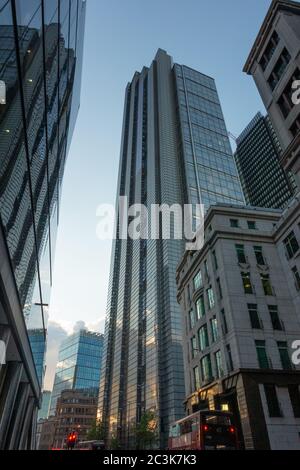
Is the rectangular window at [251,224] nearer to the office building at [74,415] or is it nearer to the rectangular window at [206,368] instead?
the rectangular window at [206,368]

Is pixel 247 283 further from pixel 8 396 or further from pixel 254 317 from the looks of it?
pixel 8 396

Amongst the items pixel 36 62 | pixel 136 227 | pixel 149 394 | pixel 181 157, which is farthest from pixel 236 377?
pixel 136 227

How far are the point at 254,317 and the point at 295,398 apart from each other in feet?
25.2

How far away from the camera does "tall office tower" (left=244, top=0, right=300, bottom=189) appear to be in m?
27.2

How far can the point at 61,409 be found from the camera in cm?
13300

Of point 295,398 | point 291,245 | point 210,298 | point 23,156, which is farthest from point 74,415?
point 23,156

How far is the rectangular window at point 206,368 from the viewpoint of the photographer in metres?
34.9

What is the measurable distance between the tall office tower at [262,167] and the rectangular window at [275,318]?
381ft

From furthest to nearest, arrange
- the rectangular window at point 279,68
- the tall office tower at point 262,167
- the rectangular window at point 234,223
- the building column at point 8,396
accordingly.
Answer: the tall office tower at point 262,167, the rectangular window at point 234,223, the rectangular window at point 279,68, the building column at point 8,396

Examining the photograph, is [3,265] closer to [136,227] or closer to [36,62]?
[36,62]

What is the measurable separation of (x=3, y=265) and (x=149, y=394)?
84.4 m

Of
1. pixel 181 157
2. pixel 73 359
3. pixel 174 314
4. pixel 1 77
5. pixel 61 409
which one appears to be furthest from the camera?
pixel 73 359

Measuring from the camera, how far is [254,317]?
32188 mm

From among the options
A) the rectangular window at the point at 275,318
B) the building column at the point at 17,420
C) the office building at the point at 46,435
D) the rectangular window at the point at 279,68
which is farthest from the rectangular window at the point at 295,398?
the office building at the point at 46,435
